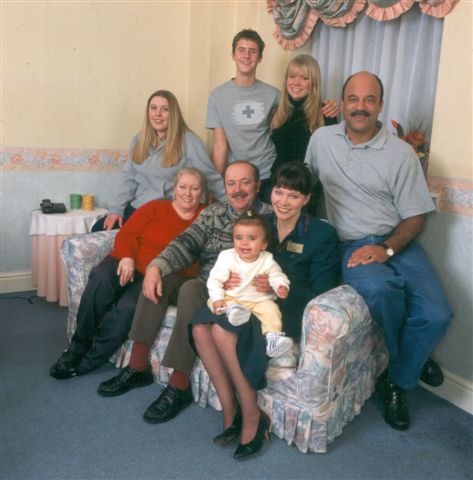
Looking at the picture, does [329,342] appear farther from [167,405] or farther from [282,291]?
[167,405]

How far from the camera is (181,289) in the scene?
203 centimetres

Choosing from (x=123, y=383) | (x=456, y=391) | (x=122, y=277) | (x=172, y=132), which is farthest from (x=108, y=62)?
(x=456, y=391)

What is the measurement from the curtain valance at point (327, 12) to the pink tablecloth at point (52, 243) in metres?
1.62

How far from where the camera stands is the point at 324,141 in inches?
91.0

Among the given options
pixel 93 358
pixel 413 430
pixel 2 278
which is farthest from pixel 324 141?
pixel 2 278

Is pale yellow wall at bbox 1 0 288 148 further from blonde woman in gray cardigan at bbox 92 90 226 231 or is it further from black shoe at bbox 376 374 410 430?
black shoe at bbox 376 374 410 430

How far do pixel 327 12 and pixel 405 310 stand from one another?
1674mm

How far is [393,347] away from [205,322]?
2.40 feet

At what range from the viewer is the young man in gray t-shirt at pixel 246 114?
2.75 metres

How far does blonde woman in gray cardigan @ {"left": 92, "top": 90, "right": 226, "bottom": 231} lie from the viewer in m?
2.70

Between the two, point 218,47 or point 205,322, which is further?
point 218,47

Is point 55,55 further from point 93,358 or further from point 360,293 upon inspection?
point 360,293

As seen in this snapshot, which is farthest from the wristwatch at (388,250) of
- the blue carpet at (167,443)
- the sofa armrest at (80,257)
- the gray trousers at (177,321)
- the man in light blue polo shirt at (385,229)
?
the sofa armrest at (80,257)

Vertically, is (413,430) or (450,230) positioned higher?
(450,230)
